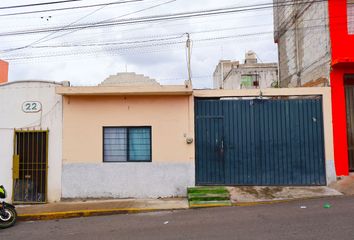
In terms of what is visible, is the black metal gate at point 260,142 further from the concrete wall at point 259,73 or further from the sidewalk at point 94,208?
the concrete wall at point 259,73

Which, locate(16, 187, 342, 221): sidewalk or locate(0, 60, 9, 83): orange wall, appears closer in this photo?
locate(16, 187, 342, 221): sidewalk

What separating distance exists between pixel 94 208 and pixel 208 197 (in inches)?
122

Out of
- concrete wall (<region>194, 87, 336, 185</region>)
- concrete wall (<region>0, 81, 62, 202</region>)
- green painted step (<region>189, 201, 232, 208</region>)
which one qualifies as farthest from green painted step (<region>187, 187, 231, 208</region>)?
concrete wall (<region>0, 81, 62, 202</region>)

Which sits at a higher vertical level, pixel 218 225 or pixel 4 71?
pixel 4 71

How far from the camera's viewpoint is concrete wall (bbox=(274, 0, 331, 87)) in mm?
11859

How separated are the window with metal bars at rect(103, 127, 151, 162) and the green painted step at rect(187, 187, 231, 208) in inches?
77.7

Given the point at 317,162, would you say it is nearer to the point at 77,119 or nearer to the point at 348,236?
the point at 348,236

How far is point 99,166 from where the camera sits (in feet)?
36.3

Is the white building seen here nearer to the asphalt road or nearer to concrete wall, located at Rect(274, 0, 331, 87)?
concrete wall, located at Rect(274, 0, 331, 87)

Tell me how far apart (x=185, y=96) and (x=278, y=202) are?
413 cm

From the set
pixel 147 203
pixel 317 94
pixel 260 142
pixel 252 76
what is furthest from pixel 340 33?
pixel 252 76

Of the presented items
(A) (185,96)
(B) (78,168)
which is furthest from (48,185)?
(A) (185,96)

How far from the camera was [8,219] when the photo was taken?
844 centimetres

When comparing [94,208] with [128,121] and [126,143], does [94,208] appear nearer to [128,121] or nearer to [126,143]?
[126,143]
